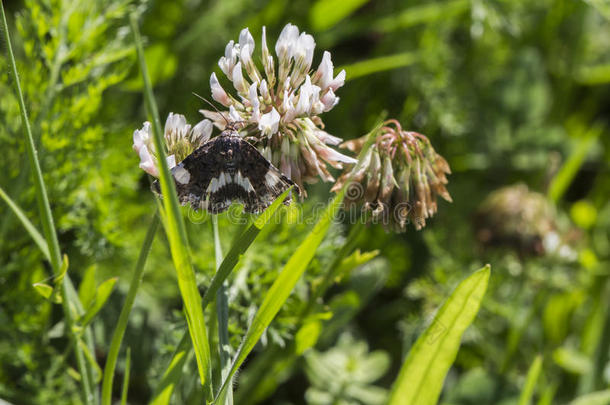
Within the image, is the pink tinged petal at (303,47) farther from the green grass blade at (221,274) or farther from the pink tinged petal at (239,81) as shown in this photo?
the green grass blade at (221,274)

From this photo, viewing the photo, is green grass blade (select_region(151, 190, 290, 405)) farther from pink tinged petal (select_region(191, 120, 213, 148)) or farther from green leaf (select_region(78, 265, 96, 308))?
green leaf (select_region(78, 265, 96, 308))

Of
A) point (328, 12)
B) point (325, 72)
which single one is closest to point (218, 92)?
point (325, 72)

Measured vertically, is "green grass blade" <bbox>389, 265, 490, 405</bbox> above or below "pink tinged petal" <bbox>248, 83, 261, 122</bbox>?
below

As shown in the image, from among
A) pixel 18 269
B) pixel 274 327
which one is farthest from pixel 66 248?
pixel 274 327

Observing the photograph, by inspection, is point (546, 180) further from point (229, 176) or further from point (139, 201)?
point (229, 176)

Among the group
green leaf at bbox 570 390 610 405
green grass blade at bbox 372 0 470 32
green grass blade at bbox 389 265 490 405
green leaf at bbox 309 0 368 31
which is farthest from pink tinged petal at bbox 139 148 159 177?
green grass blade at bbox 372 0 470 32

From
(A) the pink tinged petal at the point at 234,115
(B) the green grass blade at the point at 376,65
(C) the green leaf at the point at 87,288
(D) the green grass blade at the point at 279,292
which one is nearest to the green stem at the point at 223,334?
(D) the green grass blade at the point at 279,292

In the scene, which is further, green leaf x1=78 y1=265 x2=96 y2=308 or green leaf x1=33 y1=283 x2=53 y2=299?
green leaf x1=78 y1=265 x2=96 y2=308
